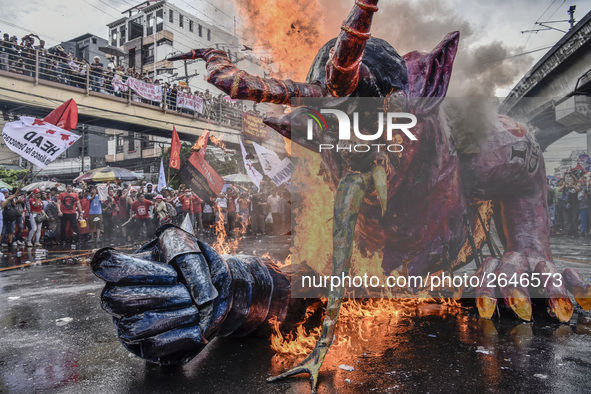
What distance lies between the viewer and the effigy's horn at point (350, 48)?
6.21ft

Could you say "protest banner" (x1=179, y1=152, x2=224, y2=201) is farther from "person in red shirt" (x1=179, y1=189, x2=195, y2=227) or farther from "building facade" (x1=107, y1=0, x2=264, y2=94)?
"building facade" (x1=107, y1=0, x2=264, y2=94)

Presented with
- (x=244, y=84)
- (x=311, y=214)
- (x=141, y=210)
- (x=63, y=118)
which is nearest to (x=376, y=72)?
(x=244, y=84)

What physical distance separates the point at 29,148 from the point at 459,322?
10.8 metres

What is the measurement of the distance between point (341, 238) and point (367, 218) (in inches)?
28.7

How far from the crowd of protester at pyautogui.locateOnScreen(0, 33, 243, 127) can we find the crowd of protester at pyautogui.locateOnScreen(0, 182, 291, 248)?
5.90 meters

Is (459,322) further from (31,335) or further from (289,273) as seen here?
(31,335)

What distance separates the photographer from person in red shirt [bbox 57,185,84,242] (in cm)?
1424

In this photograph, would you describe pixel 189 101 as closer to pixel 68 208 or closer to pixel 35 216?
pixel 68 208

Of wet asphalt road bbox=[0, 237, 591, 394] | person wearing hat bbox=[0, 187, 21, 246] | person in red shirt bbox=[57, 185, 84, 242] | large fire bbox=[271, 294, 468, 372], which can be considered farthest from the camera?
person in red shirt bbox=[57, 185, 84, 242]

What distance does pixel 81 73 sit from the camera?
62.2 ft

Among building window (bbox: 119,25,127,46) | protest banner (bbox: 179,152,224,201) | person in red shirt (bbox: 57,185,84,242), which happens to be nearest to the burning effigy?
protest banner (bbox: 179,152,224,201)

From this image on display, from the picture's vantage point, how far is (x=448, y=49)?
9.89 ft

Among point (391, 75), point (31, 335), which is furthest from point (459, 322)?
point (31, 335)

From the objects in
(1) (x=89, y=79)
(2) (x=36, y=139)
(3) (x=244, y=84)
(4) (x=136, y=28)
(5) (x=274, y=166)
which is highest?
(4) (x=136, y=28)
